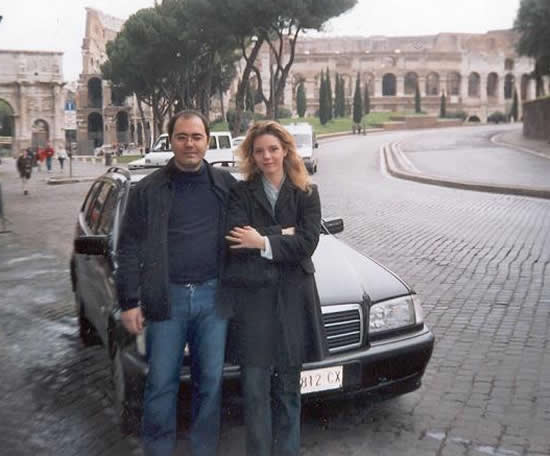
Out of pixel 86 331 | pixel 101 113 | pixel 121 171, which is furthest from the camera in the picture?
pixel 101 113

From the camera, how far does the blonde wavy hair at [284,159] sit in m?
3.48

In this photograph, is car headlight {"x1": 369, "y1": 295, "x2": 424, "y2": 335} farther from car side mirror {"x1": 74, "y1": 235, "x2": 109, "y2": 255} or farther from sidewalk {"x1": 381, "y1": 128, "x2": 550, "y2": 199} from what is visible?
sidewalk {"x1": 381, "y1": 128, "x2": 550, "y2": 199}

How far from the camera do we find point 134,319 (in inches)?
135

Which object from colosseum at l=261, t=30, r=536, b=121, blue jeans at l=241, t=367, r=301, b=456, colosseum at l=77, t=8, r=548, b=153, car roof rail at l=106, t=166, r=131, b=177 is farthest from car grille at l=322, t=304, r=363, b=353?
colosseum at l=261, t=30, r=536, b=121

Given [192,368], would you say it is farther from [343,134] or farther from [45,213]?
[343,134]

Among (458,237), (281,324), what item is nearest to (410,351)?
(281,324)

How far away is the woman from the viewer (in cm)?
334

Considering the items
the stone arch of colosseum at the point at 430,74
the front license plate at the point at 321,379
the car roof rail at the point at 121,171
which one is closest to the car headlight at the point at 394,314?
the front license plate at the point at 321,379

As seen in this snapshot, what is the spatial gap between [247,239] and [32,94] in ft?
217

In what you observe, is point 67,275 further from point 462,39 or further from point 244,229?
point 462,39

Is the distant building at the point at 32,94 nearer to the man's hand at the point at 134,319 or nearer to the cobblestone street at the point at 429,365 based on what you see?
the cobblestone street at the point at 429,365

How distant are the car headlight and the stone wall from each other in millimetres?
35262

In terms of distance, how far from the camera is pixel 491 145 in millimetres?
38031

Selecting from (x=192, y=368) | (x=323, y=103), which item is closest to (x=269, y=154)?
(x=192, y=368)
